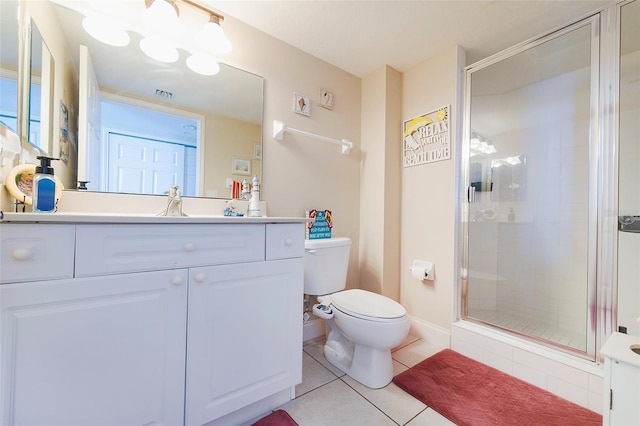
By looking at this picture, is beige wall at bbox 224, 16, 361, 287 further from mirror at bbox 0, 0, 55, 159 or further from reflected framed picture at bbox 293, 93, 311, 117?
mirror at bbox 0, 0, 55, 159

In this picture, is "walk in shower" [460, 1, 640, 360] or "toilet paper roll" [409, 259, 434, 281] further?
"toilet paper roll" [409, 259, 434, 281]

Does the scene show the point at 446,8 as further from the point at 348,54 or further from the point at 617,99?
the point at 617,99

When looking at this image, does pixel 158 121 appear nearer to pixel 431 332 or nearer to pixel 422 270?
pixel 422 270

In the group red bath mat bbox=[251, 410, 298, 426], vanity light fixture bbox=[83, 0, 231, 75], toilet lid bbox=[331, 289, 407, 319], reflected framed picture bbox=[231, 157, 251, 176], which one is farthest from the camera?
reflected framed picture bbox=[231, 157, 251, 176]

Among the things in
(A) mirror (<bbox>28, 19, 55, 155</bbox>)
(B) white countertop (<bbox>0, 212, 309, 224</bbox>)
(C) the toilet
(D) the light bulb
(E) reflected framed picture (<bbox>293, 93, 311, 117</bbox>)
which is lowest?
(C) the toilet

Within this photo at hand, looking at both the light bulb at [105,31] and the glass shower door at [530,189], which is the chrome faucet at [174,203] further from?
the glass shower door at [530,189]

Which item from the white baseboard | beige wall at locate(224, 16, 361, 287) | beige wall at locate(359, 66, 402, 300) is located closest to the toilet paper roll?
beige wall at locate(359, 66, 402, 300)

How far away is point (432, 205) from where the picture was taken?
1.93 metres

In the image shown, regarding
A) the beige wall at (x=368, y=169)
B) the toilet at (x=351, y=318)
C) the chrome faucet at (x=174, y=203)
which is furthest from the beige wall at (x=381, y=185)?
the chrome faucet at (x=174, y=203)

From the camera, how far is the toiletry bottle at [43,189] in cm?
85

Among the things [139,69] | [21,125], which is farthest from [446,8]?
[21,125]

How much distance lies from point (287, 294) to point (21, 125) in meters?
1.18

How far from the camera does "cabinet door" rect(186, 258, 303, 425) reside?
37.7 inches

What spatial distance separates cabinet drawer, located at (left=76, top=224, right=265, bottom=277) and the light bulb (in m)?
1.03
